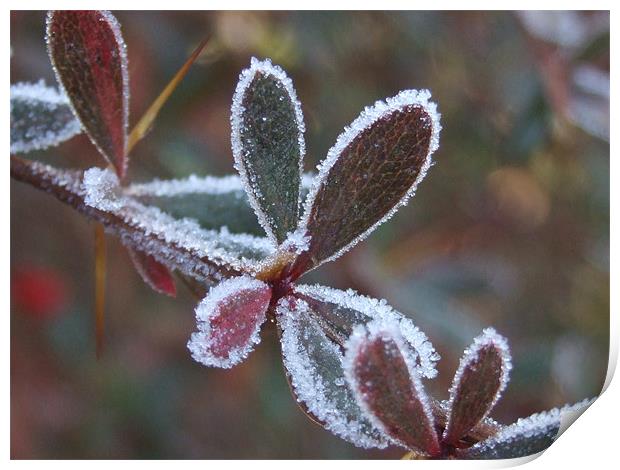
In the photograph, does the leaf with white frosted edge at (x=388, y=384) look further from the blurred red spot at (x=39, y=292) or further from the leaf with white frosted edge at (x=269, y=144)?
the blurred red spot at (x=39, y=292)

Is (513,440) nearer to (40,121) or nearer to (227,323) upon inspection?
(227,323)

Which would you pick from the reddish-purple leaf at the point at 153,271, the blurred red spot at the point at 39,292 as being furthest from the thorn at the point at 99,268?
the blurred red spot at the point at 39,292

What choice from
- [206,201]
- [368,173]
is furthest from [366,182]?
[206,201]

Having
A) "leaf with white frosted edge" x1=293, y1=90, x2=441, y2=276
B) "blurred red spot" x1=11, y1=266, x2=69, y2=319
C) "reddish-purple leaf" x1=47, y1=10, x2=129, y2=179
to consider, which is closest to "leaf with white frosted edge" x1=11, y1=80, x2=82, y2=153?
"reddish-purple leaf" x1=47, y1=10, x2=129, y2=179

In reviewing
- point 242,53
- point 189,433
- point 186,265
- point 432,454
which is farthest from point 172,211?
point 189,433

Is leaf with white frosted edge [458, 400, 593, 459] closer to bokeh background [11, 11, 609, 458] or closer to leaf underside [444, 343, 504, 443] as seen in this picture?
leaf underside [444, 343, 504, 443]
